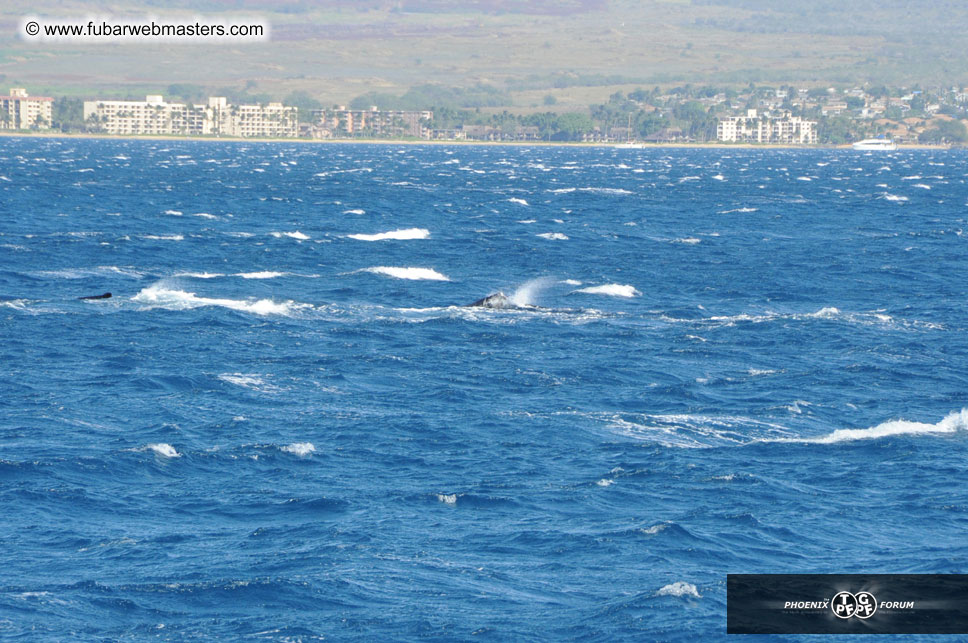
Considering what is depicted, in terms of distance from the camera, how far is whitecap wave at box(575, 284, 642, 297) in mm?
75875

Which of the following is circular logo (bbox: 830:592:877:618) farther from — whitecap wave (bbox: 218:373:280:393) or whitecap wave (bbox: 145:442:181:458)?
whitecap wave (bbox: 218:373:280:393)

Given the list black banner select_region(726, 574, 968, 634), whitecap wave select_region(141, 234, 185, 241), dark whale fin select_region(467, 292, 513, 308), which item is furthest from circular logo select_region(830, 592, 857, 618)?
whitecap wave select_region(141, 234, 185, 241)

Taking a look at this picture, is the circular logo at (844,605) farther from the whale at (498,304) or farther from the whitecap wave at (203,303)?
the whitecap wave at (203,303)

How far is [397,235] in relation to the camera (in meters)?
111

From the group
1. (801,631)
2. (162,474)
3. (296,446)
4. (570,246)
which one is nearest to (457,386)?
(296,446)

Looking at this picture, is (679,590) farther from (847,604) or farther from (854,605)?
(854,605)

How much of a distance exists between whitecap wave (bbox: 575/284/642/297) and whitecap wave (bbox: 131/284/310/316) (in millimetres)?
16629

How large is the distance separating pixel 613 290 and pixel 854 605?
48638mm

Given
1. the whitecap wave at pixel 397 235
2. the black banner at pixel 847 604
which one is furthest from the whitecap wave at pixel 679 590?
the whitecap wave at pixel 397 235

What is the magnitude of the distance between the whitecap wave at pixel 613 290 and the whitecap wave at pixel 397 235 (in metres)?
32.9

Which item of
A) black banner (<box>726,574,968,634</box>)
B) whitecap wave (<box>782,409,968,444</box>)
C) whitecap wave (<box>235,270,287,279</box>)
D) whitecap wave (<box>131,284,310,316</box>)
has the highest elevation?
whitecap wave (<box>235,270,287,279</box>)

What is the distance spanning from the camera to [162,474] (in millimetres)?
38719

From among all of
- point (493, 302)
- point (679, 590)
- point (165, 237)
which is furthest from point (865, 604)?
point (165, 237)

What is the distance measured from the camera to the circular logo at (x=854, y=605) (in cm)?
2900
